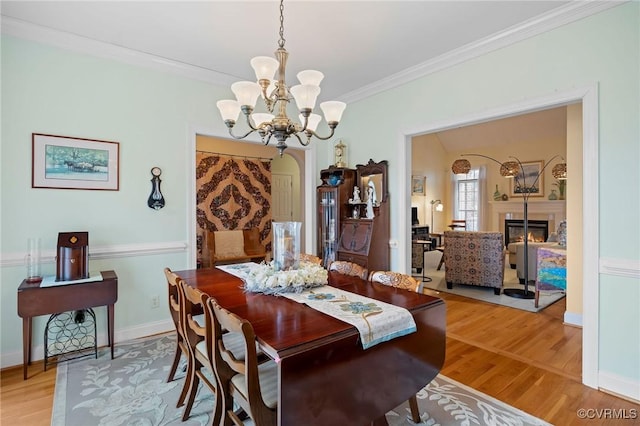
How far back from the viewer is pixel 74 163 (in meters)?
2.93

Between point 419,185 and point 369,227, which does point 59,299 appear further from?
point 419,185

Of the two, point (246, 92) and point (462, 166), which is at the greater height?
point (462, 166)

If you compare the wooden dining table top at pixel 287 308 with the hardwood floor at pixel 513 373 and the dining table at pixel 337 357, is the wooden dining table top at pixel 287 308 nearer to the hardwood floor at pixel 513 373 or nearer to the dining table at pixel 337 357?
the dining table at pixel 337 357

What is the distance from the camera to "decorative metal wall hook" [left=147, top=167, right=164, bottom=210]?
330 centimetres

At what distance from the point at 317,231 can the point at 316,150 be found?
44.7 inches

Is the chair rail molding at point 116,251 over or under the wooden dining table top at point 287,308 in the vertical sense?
Result: over

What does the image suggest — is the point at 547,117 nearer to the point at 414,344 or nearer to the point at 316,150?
the point at 316,150

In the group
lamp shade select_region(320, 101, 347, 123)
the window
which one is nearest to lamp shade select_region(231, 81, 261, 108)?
lamp shade select_region(320, 101, 347, 123)

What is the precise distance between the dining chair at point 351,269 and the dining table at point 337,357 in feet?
1.33

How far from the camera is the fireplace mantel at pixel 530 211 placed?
25.8 feet

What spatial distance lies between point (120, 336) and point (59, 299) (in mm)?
798

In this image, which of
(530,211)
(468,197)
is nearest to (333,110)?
(530,211)

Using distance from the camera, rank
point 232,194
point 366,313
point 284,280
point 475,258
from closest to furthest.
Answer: point 366,313, point 284,280, point 475,258, point 232,194

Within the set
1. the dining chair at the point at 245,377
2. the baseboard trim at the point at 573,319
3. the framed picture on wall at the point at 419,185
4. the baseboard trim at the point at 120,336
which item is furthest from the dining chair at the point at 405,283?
the framed picture on wall at the point at 419,185
